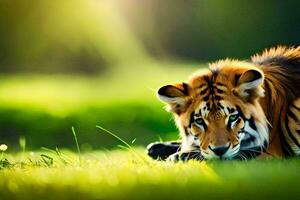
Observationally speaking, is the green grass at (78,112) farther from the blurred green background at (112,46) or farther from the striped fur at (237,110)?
the striped fur at (237,110)

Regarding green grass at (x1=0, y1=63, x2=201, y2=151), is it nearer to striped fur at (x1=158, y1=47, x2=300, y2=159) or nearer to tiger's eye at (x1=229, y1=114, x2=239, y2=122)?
striped fur at (x1=158, y1=47, x2=300, y2=159)

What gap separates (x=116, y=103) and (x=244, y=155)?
2.27m

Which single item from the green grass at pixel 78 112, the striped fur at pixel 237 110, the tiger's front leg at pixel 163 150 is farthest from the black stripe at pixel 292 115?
the green grass at pixel 78 112

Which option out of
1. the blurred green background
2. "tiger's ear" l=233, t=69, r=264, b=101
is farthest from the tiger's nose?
the blurred green background

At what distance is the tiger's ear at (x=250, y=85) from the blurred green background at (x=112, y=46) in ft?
6.86

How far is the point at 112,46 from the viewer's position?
6211 mm

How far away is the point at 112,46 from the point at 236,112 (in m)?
3.41

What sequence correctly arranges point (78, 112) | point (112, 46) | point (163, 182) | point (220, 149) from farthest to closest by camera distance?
point (112, 46) → point (78, 112) → point (220, 149) → point (163, 182)

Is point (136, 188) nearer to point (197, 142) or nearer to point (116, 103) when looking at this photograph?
point (197, 142)

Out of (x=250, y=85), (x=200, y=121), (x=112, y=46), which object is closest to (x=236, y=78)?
(x=250, y=85)

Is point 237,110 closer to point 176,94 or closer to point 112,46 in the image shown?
point 176,94

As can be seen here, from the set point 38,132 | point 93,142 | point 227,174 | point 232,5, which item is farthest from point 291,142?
point 232,5

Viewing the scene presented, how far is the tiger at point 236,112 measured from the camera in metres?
2.82

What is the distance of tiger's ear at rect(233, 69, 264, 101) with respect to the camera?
286cm
